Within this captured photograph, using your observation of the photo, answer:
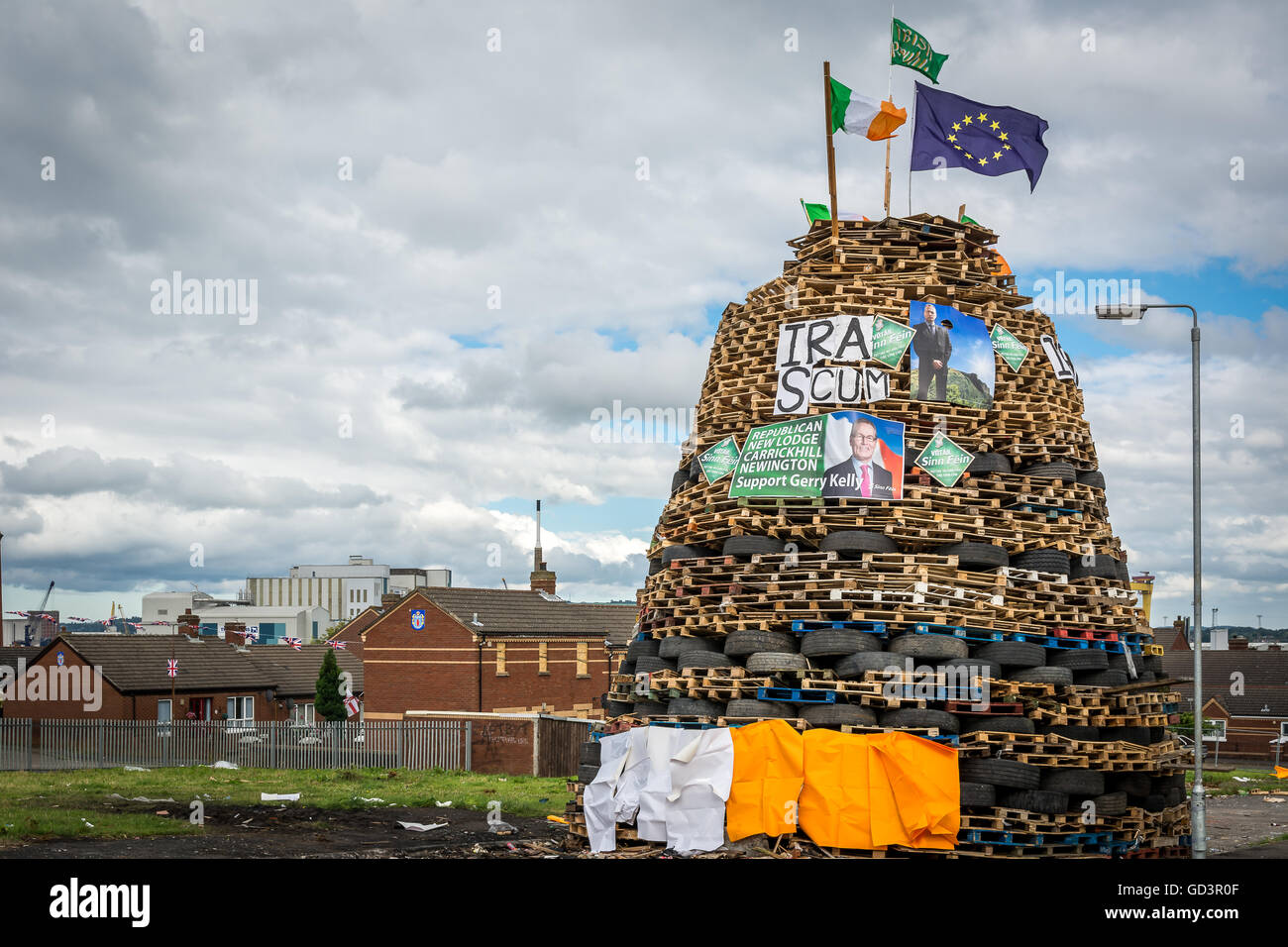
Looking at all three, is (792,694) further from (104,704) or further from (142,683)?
(104,704)

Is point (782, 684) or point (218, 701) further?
point (218, 701)

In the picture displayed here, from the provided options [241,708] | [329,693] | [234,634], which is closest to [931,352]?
[329,693]

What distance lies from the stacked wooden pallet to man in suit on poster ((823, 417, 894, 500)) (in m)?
0.23

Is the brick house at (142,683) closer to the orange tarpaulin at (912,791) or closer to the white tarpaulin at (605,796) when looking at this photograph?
the white tarpaulin at (605,796)

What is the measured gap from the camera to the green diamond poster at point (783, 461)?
1981cm

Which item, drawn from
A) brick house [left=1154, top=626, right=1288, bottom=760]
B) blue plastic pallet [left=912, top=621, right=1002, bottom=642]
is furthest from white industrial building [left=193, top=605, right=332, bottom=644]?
blue plastic pallet [left=912, top=621, right=1002, bottom=642]

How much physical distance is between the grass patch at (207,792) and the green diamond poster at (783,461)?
10.8 m

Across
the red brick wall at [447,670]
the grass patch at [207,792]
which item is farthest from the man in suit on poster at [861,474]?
the red brick wall at [447,670]

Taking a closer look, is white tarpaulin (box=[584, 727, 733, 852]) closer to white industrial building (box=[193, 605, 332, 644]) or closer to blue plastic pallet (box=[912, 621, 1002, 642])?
blue plastic pallet (box=[912, 621, 1002, 642])

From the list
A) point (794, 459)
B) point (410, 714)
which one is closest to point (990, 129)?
point (794, 459)

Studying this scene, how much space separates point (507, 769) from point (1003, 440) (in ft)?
75.5

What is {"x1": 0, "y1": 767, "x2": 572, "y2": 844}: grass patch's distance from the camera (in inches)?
895

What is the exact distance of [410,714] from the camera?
5050cm
